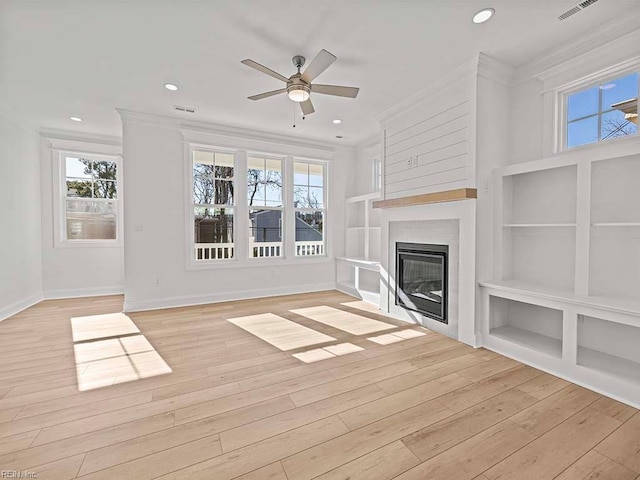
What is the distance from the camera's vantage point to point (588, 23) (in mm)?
2430

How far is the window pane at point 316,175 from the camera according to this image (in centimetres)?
593

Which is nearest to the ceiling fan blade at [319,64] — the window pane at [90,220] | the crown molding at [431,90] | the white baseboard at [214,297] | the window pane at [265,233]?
the crown molding at [431,90]

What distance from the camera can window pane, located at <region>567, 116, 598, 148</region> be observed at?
2.70 metres

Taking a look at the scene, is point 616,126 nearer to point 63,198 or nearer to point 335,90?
point 335,90

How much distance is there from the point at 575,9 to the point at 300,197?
14.4 feet

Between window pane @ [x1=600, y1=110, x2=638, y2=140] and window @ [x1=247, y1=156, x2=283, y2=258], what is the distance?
443 cm

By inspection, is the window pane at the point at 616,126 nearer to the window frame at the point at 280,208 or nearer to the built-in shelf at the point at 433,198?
the built-in shelf at the point at 433,198

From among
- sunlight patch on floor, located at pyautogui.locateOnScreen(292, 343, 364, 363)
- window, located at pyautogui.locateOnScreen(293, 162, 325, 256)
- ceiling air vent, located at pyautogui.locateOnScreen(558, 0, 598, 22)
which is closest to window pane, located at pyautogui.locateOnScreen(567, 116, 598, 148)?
ceiling air vent, located at pyautogui.locateOnScreen(558, 0, 598, 22)

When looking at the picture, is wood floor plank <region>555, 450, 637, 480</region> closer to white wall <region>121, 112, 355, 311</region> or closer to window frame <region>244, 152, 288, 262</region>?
white wall <region>121, 112, 355, 311</region>

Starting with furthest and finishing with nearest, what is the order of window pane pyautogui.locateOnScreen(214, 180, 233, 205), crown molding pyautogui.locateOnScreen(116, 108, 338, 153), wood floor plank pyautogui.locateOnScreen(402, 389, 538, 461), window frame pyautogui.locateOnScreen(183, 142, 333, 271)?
window pane pyautogui.locateOnScreen(214, 180, 233, 205) < window frame pyautogui.locateOnScreen(183, 142, 333, 271) < crown molding pyautogui.locateOnScreen(116, 108, 338, 153) < wood floor plank pyautogui.locateOnScreen(402, 389, 538, 461)

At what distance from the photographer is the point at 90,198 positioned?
17.9ft

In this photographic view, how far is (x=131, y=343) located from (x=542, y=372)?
402cm

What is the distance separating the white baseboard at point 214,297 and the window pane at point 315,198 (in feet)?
5.29

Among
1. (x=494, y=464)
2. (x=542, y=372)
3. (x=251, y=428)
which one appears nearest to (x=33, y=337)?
(x=251, y=428)
